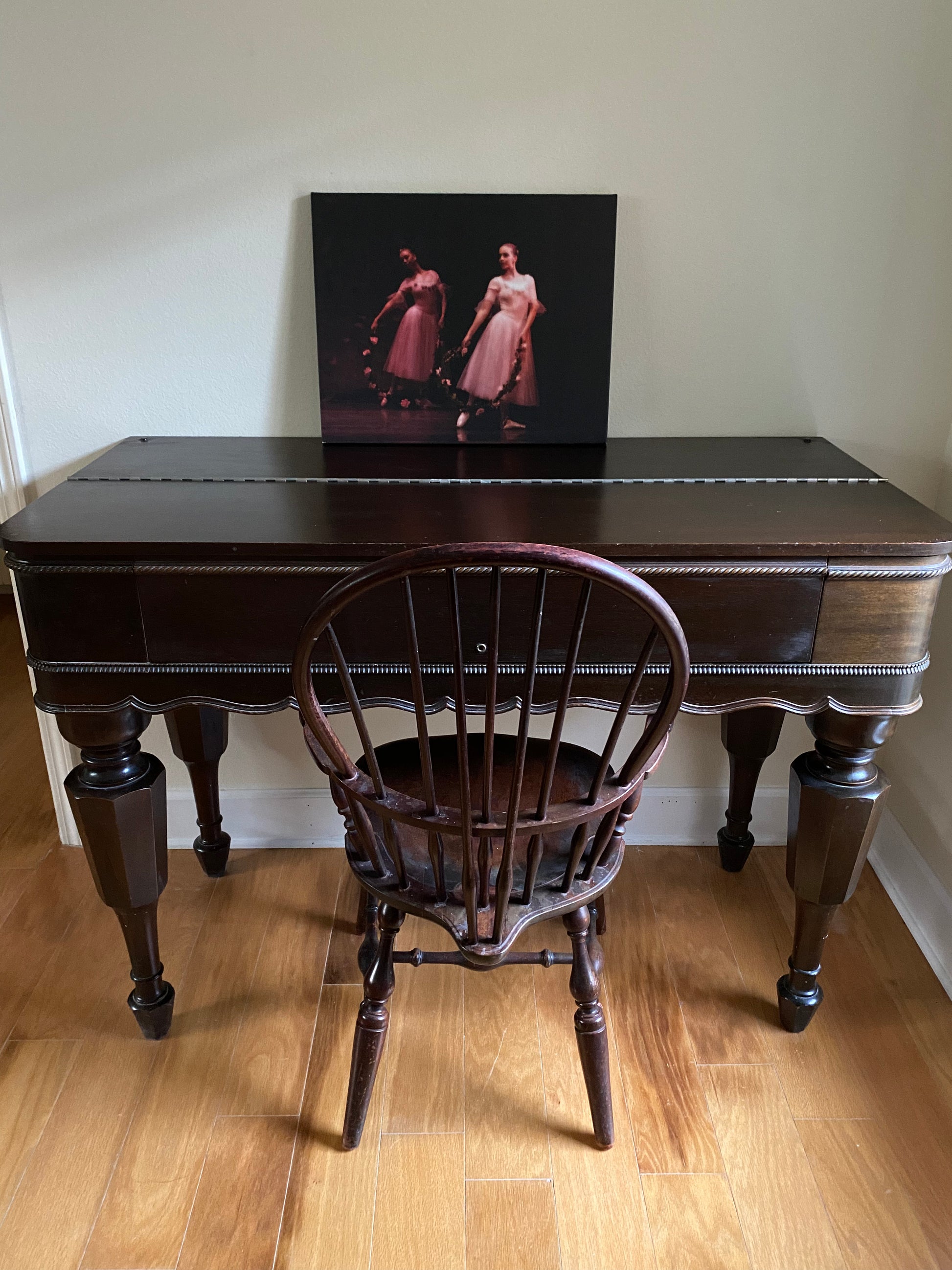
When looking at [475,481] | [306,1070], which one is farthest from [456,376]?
[306,1070]

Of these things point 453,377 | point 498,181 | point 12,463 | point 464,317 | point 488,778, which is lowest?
point 488,778

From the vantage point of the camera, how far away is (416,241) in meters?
1.62

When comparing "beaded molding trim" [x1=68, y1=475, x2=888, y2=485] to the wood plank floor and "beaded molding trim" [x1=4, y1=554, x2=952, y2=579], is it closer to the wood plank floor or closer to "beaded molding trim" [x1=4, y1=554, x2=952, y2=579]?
"beaded molding trim" [x1=4, y1=554, x2=952, y2=579]

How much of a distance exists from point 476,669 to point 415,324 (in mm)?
714

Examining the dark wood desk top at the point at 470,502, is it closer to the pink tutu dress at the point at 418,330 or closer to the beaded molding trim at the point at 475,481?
the beaded molding trim at the point at 475,481

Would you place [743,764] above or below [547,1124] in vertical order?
above

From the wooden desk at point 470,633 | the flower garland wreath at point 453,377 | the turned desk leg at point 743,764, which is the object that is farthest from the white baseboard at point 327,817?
the flower garland wreath at point 453,377

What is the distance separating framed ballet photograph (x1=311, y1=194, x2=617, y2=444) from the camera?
161 cm

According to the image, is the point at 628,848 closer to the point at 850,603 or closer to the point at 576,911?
the point at 576,911

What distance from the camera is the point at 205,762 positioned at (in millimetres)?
1825

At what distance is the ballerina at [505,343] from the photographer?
164 cm

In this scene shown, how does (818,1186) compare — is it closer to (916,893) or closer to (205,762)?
(916,893)

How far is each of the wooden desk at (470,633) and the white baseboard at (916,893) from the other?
36 cm

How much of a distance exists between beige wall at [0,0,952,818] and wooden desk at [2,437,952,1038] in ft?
1.06
